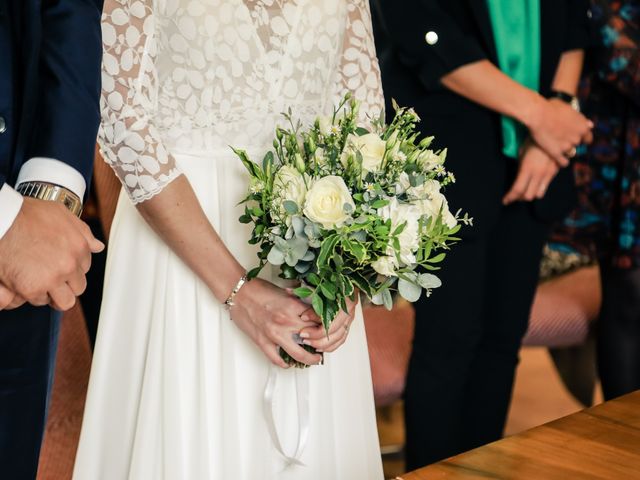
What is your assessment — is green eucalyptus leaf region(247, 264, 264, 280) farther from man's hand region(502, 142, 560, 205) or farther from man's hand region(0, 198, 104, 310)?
man's hand region(502, 142, 560, 205)

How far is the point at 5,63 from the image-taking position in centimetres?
133

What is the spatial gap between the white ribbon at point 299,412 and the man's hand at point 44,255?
484mm

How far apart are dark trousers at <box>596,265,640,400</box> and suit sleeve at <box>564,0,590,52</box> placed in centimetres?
72

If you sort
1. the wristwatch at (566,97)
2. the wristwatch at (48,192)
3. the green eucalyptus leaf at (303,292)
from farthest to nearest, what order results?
1. the wristwatch at (566,97)
2. the green eucalyptus leaf at (303,292)
3. the wristwatch at (48,192)

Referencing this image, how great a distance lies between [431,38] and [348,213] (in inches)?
39.6

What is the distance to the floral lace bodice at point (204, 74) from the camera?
1536mm

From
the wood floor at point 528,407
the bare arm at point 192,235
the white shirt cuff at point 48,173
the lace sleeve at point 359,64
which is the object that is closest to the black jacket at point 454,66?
the lace sleeve at point 359,64

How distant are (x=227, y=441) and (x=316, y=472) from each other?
0.66 ft

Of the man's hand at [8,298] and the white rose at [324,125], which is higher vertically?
the white rose at [324,125]

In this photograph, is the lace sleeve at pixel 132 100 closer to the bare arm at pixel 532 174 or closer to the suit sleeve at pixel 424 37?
the suit sleeve at pixel 424 37

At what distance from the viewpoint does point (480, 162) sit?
92.8 inches

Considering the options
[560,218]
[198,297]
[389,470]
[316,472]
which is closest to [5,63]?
[198,297]

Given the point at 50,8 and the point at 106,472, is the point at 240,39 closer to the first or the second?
the point at 50,8

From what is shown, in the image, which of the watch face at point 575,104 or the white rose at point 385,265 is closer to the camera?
the white rose at point 385,265
